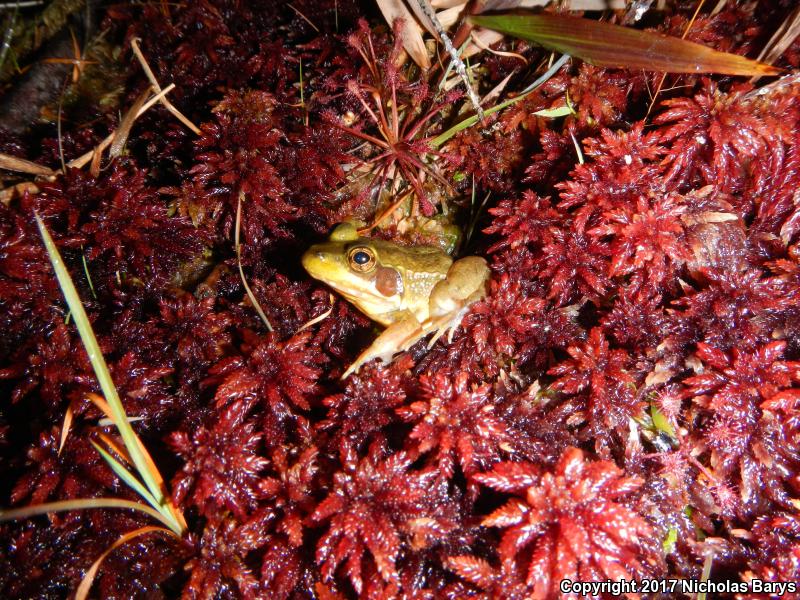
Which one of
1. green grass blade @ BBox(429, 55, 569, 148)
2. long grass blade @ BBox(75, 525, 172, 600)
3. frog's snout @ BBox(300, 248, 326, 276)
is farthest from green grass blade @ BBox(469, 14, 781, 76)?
long grass blade @ BBox(75, 525, 172, 600)

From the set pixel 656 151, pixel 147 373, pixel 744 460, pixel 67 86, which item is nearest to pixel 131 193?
pixel 147 373

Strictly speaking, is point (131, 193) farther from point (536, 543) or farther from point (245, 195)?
point (536, 543)

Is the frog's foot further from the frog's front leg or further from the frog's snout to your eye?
the frog's snout

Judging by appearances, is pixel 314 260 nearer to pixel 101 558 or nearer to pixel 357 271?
pixel 357 271

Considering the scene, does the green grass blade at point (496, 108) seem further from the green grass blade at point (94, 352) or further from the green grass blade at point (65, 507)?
the green grass blade at point (65, 507)

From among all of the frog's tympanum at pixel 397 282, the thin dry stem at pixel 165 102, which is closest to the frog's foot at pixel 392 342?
the frog's tympanum at pixel 397 282

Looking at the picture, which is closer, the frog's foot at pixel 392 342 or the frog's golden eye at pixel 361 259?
the frog's foot at pixel 392 342

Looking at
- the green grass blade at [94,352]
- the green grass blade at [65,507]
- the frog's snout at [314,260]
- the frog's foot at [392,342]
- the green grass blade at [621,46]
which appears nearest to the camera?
the green grass blade at [65,507]
